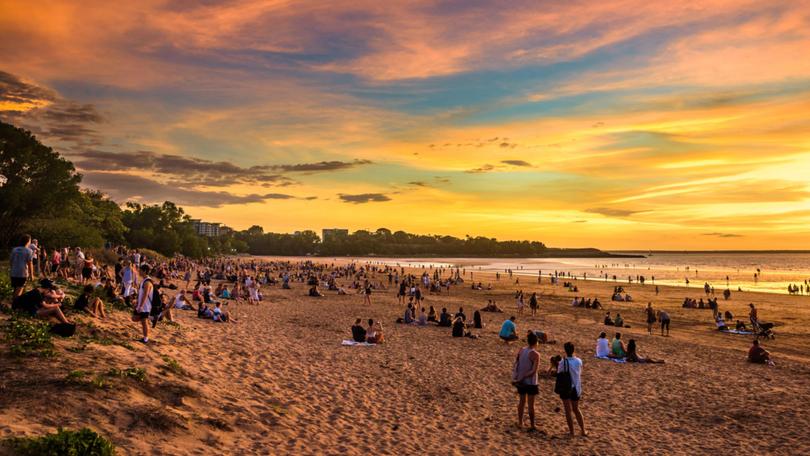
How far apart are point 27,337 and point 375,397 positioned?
7.94 m

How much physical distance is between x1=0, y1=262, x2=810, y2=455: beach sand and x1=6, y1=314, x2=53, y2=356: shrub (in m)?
0.25

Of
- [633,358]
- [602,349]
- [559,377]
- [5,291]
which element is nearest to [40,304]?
[5,291]

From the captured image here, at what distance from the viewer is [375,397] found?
12.1 metres

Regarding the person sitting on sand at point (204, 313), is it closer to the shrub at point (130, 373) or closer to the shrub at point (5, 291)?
the shrub at point (5, 291)

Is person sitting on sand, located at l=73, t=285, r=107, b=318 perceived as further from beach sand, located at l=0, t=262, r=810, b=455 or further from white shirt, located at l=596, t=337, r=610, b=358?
white shirt, located at l=596, t=337, r=610, b=358

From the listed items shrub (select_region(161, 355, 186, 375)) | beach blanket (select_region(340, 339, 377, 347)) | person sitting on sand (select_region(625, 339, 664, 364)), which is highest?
shrub (select_region(161, 355, 186, 375))

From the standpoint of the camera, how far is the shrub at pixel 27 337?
939 centimetres

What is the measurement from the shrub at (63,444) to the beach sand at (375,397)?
1.40ft

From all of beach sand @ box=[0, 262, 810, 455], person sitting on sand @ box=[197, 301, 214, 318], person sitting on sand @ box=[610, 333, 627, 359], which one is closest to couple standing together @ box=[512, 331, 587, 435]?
beach sand @ box=[0, 262, 810, 455]

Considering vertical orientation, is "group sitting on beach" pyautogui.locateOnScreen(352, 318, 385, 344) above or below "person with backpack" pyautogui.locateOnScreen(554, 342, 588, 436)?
below

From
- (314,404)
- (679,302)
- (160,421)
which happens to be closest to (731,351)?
(314,404)

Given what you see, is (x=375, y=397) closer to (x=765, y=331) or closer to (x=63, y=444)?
(x=63, y=444)

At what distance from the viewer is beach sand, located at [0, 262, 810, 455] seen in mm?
8086

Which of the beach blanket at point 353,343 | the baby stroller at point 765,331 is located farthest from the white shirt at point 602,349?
the baby stroller at point 765,331
